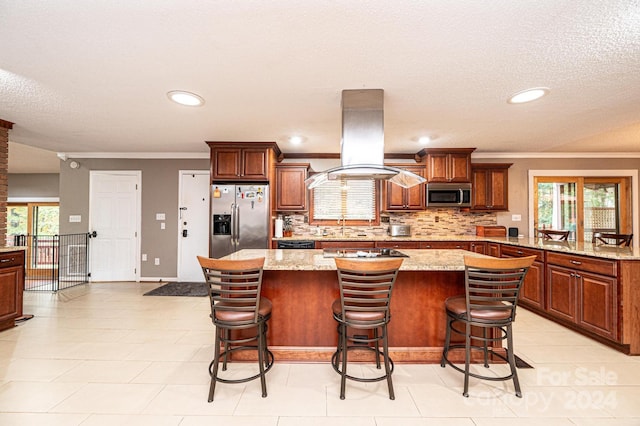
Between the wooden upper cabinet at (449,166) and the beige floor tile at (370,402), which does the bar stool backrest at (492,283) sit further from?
the wooden upper cabinet at (449,166)

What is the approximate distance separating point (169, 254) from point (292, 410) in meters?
4.40

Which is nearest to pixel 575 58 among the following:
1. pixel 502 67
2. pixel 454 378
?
pixel 502 67

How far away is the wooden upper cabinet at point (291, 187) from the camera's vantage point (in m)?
4.98

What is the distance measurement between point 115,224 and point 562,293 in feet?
22.4

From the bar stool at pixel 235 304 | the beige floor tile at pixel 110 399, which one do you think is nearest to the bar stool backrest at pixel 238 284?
the bar stool at pixel 235 304

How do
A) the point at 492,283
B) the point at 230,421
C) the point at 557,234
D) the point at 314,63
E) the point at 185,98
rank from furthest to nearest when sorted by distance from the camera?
the point at 557,234 < the point at 185,98 < the point at 314,63 < the point at 492,283 < the point at 230,421

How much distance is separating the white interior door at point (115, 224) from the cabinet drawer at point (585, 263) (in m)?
6.35

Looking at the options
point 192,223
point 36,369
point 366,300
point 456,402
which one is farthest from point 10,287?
point 456,402

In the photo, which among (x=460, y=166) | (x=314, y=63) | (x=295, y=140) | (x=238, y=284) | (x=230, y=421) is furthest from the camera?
(x=460, y=166)

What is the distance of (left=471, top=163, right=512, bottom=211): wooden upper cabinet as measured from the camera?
5090 millimetres

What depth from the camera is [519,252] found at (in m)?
3.82

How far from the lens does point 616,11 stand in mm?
1642

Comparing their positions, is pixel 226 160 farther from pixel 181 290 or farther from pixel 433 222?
pixel 433 222

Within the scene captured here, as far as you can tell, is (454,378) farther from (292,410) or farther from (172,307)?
(172,307)
